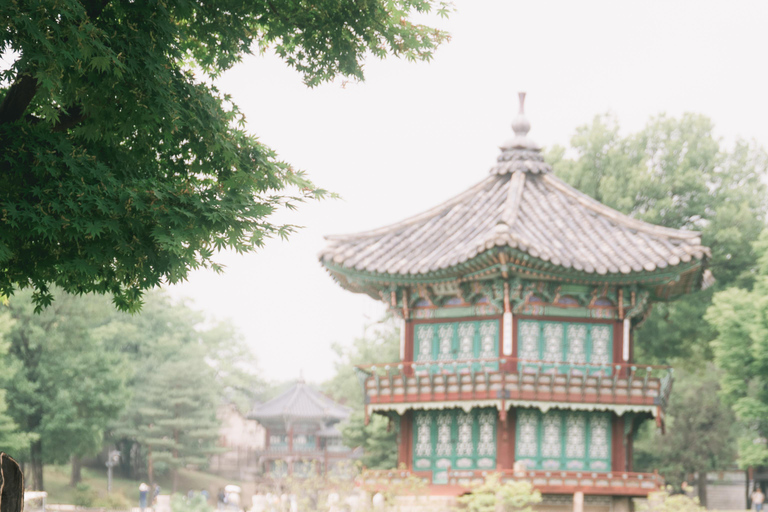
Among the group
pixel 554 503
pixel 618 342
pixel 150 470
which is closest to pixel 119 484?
pixel 150 470

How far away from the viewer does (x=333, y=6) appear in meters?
11.2

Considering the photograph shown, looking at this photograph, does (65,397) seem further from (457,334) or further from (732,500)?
(732,500)

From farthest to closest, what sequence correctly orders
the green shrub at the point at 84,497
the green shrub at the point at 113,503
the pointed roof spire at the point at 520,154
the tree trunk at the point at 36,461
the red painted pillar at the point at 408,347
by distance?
1. the green shrub at the point at 113,503
2. the green shrub at the point at 84,497
3. the tree trunk at the point at 36,461
4. the pointed roof spire at the point at 520,154
5. the red painted pillar at the point at 408,347

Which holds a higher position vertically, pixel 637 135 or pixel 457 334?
pixel 637 135

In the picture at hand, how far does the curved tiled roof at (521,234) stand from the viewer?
21.2 metres

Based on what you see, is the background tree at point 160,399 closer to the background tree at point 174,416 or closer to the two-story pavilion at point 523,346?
the background tree at point 174,416

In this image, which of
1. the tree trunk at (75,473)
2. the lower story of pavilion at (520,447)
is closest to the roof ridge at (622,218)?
the lower story of pavilion at (520,447)

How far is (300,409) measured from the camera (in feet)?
198

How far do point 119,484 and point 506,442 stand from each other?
3636 cm

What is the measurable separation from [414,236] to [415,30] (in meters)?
12.6

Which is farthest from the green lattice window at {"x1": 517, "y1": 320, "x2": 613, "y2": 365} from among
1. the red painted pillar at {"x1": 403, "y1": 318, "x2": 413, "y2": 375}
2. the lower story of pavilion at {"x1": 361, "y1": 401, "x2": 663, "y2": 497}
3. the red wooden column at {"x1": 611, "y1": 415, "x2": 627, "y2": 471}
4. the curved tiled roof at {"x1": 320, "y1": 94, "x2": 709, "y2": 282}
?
the red painted pillar at {"x1": 403, "y1": 318, "x2": 413, "y2": 375}

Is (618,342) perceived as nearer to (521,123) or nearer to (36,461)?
(521,123)

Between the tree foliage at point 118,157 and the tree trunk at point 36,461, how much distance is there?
3296cm

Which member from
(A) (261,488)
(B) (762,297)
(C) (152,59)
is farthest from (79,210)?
(A) (261,488)
